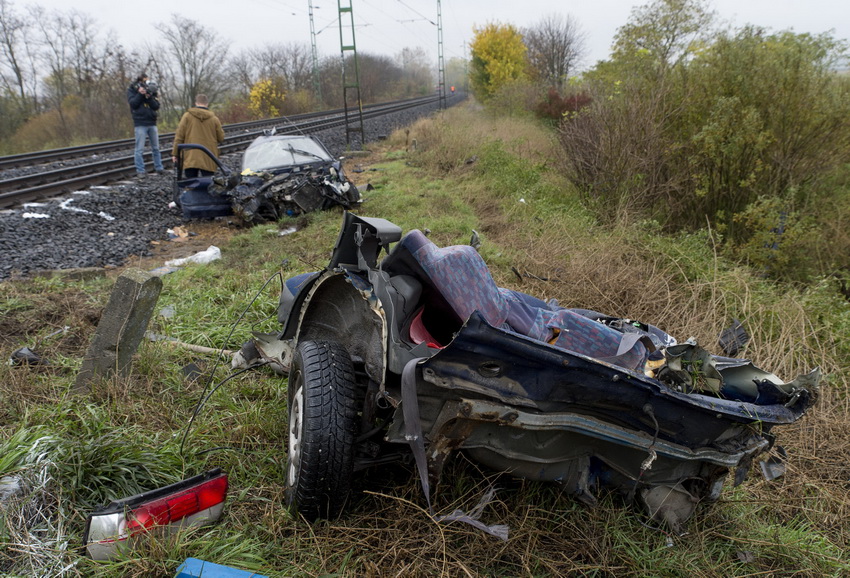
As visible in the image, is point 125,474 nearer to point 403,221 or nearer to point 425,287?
point 425,287

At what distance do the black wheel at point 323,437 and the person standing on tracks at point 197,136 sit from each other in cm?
778

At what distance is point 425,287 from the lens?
258 centimetres

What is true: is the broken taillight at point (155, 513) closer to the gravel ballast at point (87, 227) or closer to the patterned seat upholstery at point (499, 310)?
the patterned seat upholstery at point (499, 310)

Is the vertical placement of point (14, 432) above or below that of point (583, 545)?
above

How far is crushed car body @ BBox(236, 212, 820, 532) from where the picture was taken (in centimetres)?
191

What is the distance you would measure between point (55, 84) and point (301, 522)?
1296 inches

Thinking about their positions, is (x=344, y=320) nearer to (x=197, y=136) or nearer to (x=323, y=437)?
(x=323, y=437)

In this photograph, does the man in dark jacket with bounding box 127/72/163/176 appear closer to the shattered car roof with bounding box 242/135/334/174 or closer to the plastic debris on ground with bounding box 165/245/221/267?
the shattered car roof with bounding box 242/135/334/174

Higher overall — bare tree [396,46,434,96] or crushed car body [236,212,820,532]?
bare tree [396,46,434,96]

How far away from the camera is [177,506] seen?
2045mm

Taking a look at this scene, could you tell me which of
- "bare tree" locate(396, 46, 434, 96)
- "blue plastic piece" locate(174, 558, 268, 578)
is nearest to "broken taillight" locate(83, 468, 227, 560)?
"blue plastic piece" locate(174, 558, 268, 578)

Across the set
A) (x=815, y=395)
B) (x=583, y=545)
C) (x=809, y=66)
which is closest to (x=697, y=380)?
(x=815, y=395)

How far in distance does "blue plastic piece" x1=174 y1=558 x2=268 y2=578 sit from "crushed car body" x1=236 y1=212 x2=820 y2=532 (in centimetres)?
40

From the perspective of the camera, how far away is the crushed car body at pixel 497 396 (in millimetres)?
1906
